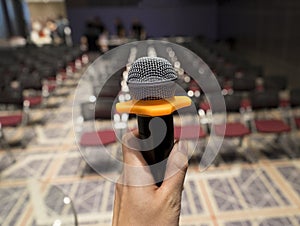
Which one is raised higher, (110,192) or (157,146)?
(157,146)

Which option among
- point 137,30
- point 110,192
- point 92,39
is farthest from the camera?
point 137,30

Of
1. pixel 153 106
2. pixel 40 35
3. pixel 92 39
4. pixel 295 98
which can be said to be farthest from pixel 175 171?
pixel 40 35

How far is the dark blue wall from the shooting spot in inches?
633

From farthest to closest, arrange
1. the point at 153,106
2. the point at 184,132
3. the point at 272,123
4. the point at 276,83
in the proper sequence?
the point at 276,83, the point at 272,123, the point at 184,132, the point at 153,106

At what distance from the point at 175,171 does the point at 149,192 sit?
0.08 meters

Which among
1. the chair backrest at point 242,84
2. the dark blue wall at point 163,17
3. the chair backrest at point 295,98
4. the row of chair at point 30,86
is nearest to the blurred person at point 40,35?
the dark blue wall at point 163,17

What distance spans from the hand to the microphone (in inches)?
0.8

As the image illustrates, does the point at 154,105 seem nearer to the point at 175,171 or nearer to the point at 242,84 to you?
the point at 175,171

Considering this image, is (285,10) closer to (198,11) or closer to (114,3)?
(198,11)

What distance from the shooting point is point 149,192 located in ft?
2.43

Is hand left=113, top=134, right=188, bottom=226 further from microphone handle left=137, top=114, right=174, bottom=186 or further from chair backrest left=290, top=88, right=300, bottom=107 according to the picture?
chair backrest left=290, top=88, right=300, bottom=107

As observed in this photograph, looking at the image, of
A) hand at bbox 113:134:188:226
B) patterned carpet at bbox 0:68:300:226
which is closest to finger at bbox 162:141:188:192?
hand at bbox 113:134:188:226

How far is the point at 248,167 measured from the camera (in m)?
4.08

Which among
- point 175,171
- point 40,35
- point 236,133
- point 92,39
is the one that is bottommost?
point 236,133
